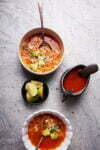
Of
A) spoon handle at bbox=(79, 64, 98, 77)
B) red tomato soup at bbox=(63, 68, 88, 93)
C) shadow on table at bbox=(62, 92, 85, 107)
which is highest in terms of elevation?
spoon handle at bbox=(79, 64, 98, 77)

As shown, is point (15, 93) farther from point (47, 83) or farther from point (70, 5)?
point (70, 5)

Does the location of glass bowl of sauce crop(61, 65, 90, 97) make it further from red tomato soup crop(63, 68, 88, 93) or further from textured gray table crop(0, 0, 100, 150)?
textured gray table crop(0, 0, 100, 150)

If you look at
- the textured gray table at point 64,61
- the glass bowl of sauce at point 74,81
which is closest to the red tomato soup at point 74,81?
the glass bowl of sauce at point 74,81

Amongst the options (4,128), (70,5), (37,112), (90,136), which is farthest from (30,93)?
(70,5)

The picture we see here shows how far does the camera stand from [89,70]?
7.14ft

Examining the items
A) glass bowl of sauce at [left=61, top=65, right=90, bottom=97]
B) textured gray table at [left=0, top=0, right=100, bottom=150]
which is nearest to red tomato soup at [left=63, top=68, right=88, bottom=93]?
glass bowl of sauce at [left=61, top=65, right=90, bottom=97]

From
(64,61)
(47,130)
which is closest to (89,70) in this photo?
(64,61)

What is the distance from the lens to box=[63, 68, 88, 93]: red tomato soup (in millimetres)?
2246

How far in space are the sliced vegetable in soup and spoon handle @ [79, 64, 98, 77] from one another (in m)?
0.17

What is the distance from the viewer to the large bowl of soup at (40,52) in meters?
2.27

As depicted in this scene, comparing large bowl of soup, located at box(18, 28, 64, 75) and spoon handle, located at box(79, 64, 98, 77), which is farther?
large bowl of soup, located at box(18, 28, 64, 75)

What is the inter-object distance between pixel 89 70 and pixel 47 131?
41 centimetres

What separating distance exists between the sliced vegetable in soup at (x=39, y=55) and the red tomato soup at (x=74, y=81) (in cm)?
10

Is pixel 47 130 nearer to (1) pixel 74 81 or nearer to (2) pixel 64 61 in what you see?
(1) pixel 74 81
